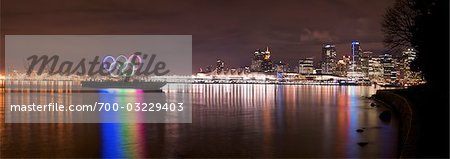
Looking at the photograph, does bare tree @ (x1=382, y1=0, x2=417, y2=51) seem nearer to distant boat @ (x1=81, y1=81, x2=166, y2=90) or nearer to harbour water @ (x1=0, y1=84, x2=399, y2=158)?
harbour water @ (x1=0, y1=84, x2=399, y2=158)

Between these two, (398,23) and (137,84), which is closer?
(398,23)

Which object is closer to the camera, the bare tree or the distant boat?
the bare tree

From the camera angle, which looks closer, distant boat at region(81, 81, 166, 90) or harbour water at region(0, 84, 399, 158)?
harbour water at region(0, 84, 399, 158)

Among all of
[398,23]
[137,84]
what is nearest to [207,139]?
[398,23]

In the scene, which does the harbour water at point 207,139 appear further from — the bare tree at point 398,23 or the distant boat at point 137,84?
the distant boat at point 137,84

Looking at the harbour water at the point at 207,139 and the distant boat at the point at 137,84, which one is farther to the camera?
the distant boat at the point at 137,84

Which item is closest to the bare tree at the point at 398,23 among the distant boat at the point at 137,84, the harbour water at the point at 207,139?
the harbour water at the point at 207,139

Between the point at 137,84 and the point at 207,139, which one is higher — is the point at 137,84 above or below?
above

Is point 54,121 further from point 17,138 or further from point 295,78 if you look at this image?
point 295,78

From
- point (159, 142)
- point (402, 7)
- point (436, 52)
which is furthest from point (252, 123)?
point (402, 7)

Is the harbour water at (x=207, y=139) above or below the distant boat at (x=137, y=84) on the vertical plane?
below

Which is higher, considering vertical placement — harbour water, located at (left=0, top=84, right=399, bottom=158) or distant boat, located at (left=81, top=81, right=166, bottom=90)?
distant boat, located at (left=81, top=81, right=166, bottom=90)

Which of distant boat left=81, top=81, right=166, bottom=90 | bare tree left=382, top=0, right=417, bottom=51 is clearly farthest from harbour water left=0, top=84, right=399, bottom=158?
distant boat left=81, top=81, right=166, bottom=90

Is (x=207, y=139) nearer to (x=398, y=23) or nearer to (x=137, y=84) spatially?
(x=398, y=23)
